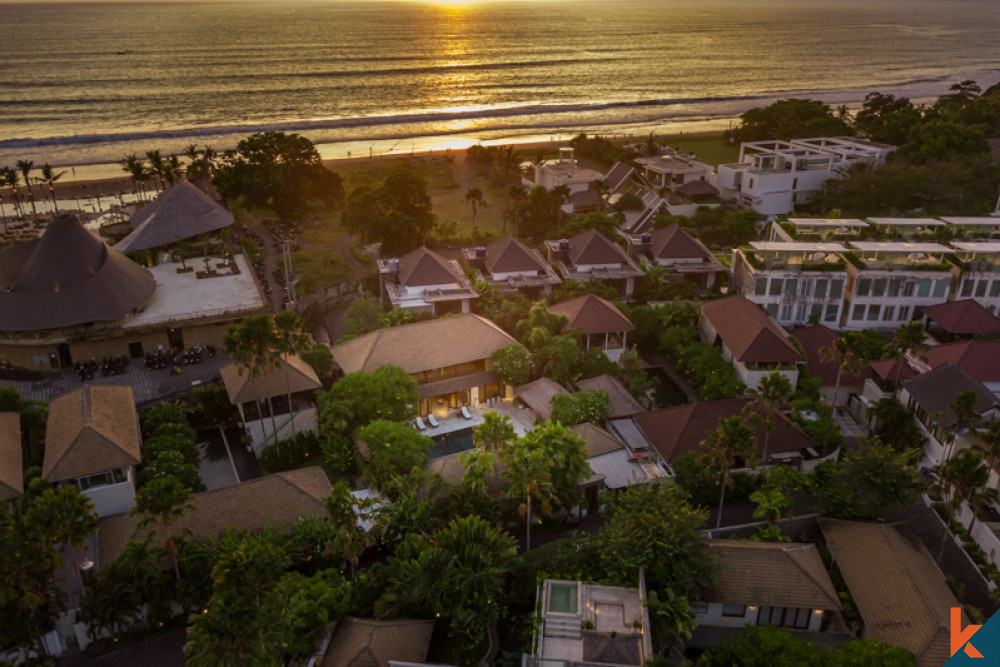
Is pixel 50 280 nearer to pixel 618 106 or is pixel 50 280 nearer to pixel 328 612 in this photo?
pixel 328 612

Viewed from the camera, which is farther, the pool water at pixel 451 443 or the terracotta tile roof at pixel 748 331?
the terracotta tile roof at pixel 748 331

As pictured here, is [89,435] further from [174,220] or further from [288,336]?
[174,220]

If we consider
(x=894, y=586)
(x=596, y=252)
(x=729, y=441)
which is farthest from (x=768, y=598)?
(x=596, y=252)

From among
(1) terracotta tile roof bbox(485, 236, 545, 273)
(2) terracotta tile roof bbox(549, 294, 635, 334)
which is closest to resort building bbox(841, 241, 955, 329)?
(2) terracotta tile roof bbox(549, 294, 635, 334)

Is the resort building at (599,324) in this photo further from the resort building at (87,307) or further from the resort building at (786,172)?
the resort building at (786,172)

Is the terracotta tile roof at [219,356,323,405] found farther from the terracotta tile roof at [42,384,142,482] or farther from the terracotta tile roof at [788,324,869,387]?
the terracotta tile roof at [788,324,869,387]

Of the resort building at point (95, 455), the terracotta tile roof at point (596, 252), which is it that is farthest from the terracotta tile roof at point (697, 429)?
the resort building at point (95, 455)

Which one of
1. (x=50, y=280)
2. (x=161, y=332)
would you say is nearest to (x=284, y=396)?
(x=161, y=332)
